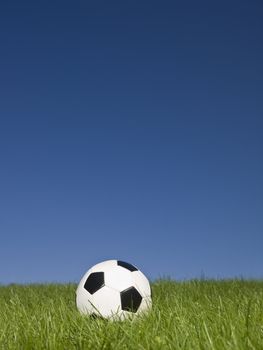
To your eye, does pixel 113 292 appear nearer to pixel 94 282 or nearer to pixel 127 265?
pixel 94 282

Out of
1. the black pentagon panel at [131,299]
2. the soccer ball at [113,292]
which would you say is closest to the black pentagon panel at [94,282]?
the soccer ball at [113,292]

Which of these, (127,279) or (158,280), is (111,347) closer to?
(127,279)

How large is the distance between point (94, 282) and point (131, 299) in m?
0.47

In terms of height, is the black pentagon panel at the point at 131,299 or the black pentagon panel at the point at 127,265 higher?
the black pentagon panel at the point at 127,265

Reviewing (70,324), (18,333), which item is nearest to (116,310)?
(70,324)

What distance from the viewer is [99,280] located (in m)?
5.98

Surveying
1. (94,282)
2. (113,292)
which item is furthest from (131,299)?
(94,282)

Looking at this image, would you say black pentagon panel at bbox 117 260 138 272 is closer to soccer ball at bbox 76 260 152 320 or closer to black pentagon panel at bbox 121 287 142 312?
soccer ball at bbox 76 260 152 320

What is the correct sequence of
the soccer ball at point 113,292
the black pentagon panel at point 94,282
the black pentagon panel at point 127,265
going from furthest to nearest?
1. the black pentagon panel at point 127,265
2. the black pentagon panel at point 94,282
3. the soccer ball at point 113,292

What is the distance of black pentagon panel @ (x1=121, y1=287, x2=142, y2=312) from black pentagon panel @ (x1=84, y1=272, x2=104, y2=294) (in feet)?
0.95

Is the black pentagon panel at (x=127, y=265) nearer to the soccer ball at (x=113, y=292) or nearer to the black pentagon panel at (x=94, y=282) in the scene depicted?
the soccer ball at (x=113, y=292)

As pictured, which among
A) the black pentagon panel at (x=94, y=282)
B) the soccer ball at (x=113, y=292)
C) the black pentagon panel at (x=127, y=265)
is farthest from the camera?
the black pentagon panel at (x=127, y=265)

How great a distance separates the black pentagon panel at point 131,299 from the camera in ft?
19.1

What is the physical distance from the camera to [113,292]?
5863 mm
